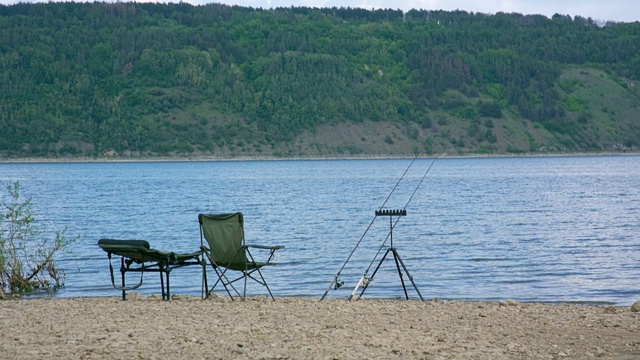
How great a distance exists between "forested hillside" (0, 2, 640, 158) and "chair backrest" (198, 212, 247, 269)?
10922 cm

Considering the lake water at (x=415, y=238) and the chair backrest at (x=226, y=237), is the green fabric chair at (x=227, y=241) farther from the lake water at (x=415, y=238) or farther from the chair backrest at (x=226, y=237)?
the lake water at (x=415, y=238)

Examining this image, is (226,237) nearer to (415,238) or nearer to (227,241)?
(227,241)

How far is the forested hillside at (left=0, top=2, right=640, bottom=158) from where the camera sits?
12262 centimetres

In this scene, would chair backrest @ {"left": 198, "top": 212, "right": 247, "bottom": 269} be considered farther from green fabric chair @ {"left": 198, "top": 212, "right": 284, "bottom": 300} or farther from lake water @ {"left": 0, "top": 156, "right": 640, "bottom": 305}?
lake water @ {"left": 0, "top": 156, "right": 640, "bottom": 305}

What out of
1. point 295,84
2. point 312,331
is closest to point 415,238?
point 312,331

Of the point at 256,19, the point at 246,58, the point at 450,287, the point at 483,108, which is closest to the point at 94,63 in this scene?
the point at 246,58

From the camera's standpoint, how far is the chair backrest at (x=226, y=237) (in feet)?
31.9

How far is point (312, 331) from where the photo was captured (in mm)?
7566

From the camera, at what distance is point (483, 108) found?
130 metres

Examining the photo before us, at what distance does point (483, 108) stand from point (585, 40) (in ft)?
139

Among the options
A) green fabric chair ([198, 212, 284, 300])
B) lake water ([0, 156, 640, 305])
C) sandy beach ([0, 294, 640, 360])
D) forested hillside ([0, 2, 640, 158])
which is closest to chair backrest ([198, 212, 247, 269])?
green fabric chair ([198, 212, 284, 300])

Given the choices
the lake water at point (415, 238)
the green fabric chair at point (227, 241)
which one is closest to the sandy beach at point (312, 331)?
the green fabric chair at point (227, 241)

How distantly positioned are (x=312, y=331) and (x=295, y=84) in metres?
133

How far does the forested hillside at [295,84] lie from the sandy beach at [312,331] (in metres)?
110
